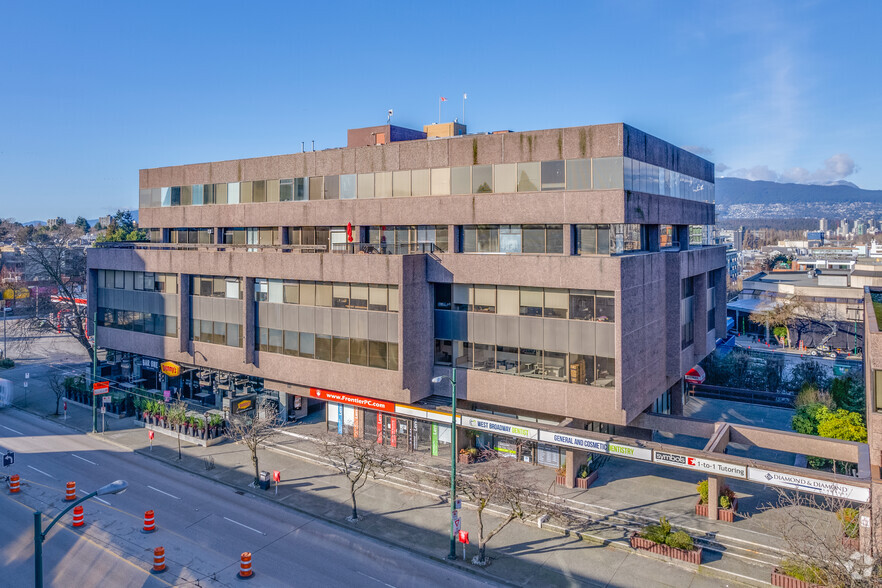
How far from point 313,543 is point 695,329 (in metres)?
A: 28.8

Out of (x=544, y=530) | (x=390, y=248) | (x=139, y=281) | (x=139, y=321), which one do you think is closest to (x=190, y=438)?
(x=139, y=321)

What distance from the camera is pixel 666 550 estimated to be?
2409 cm

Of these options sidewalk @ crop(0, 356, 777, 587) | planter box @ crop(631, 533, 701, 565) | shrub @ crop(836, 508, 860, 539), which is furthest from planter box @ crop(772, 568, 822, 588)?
shrub @ crop(836, 508, 860, 539)

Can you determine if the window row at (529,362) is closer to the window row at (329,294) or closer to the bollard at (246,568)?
the window row at (329,294)

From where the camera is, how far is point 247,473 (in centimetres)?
3403

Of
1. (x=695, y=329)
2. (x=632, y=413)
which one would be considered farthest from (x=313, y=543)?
(x=695, y=329)

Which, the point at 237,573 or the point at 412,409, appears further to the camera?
the point at 412,409

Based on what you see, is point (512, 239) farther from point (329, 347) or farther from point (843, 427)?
point (843, 427)

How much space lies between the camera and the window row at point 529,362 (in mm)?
30000

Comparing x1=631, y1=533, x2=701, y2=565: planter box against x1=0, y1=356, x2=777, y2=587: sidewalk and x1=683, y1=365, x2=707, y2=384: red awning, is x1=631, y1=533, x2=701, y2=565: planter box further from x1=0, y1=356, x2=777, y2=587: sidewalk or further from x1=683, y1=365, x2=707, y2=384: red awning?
x1=683, y1=365, x2=707, y2=384: red awning

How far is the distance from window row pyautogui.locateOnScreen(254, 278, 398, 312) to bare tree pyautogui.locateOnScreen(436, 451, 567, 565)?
34.9ft

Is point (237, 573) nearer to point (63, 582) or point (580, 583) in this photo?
point (63, 582)

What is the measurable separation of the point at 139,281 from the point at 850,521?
47865 millimetres

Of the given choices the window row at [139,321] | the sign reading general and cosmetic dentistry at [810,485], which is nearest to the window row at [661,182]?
the sign reading general and cosmetic dentistry at [810,485]
